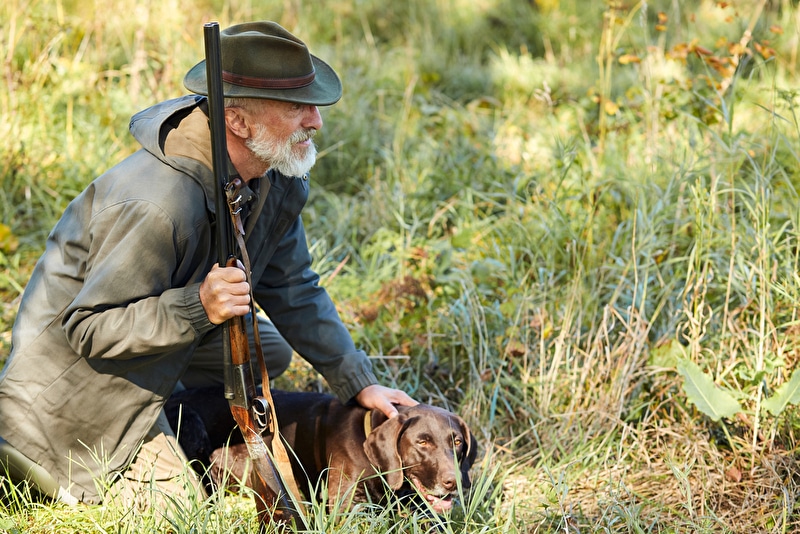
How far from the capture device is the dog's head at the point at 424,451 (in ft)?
9.52

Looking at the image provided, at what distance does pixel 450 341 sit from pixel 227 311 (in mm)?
1636

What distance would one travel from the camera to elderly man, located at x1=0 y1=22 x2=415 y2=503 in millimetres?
2705

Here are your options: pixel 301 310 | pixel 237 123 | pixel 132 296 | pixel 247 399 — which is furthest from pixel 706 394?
A: pixel 132 296

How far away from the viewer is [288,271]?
11.4 ft

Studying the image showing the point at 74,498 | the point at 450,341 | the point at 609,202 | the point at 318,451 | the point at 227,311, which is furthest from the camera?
the point at 609,202

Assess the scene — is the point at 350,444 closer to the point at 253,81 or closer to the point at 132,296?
the point at 132,296

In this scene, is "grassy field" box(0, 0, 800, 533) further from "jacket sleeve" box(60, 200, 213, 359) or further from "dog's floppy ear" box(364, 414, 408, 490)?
"jacket sleeve" box(60, 200, 213, 359)

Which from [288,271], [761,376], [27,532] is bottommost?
[761,376]

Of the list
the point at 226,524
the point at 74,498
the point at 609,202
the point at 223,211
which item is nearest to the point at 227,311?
the point at 223,211

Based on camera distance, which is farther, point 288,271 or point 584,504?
point 288,271

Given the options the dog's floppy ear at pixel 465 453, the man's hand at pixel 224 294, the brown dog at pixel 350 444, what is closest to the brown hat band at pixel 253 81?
the man's hand at pixel 224 294

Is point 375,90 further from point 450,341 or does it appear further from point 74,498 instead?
point 74,498

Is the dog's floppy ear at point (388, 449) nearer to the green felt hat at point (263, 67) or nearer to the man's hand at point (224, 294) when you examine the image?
the man's hand at point (224, 294)

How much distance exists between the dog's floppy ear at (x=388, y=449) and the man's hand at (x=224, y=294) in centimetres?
68
